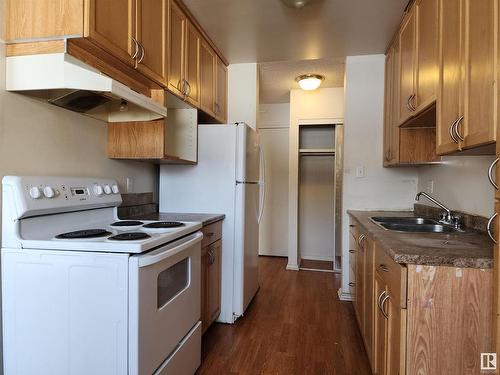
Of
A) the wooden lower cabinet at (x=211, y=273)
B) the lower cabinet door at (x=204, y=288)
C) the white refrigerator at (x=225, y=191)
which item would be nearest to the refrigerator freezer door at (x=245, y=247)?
the white refrigerator at (x=225, y=191)

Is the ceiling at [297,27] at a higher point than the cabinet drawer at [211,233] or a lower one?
higher

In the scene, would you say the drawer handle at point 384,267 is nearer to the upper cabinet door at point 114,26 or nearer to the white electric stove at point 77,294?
the white electric stove at point 77,294

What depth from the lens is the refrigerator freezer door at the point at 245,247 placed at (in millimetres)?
2414

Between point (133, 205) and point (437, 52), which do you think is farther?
point (133, 205)

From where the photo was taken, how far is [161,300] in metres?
1.38

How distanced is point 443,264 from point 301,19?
1923 millimetres

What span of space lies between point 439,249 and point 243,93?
242 centimetres

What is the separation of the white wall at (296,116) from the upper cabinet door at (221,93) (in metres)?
1.21

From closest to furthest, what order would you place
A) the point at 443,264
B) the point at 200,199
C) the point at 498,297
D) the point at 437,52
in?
the point at 498,297 → the point at 443,264 → the point at 437,52 → the point at 200,199

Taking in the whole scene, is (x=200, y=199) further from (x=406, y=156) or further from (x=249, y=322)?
(x=406, y=156)

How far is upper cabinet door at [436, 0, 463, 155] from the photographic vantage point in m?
1.28

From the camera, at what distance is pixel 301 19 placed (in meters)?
2.24

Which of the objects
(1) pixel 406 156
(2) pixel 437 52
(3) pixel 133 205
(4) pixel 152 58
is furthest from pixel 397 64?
(3) pixel 133 205

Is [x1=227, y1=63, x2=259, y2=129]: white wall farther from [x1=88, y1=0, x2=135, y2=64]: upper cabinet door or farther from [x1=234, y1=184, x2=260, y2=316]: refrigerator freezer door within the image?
[x1=88, y1=0, x2=135, y2=64]: upper cabinet door
